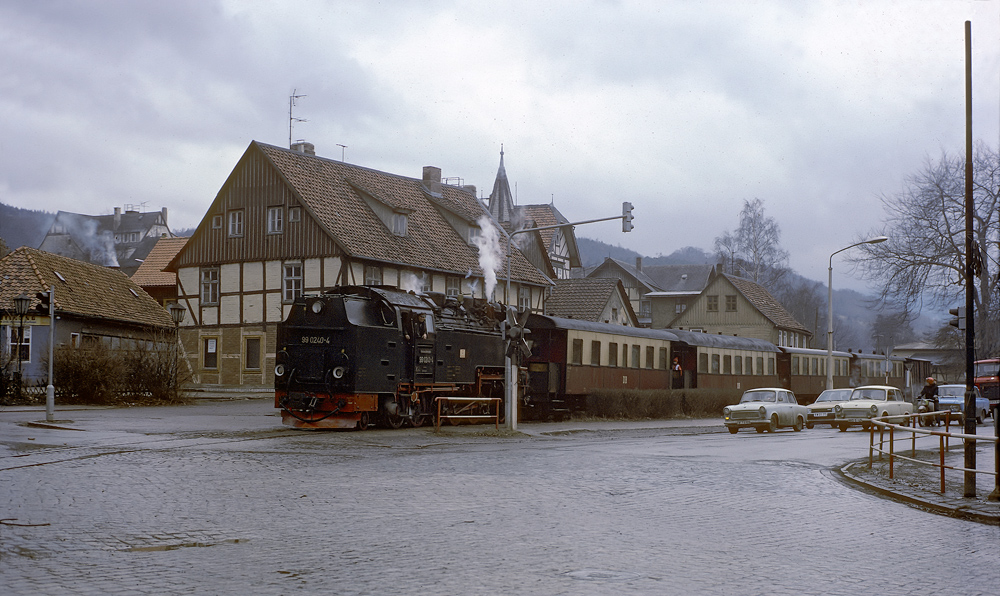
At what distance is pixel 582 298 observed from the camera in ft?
196

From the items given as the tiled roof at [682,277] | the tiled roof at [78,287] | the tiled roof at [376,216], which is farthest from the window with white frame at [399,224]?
the tiled roof at [682,277]

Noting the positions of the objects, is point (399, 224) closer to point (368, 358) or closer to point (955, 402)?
point (368, 358)

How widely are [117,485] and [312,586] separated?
6.00 m

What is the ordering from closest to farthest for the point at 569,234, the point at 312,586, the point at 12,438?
1. the point at 312,586
2. the point at 12,438
3. the point at 569,234

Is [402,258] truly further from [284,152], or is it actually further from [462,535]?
[462,535]

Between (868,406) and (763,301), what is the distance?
4802cm

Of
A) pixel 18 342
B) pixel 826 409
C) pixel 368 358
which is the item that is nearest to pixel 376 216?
pixel 18 342

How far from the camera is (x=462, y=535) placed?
9.23 meters

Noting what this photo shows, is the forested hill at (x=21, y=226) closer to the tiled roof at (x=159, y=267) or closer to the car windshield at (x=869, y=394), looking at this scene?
the tiled roof at (x=159, y=267)

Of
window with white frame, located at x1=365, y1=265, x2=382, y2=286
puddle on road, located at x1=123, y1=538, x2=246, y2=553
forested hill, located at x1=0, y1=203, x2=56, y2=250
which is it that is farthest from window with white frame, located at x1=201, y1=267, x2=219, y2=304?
forested hill, located at x1=0, y1=203, x2=56, y2=250

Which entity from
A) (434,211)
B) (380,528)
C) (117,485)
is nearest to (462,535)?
(380,528)

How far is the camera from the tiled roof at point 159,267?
5088cm

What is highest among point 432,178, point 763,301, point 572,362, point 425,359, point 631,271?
point 432,178

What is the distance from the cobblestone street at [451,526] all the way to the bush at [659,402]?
14769mm
